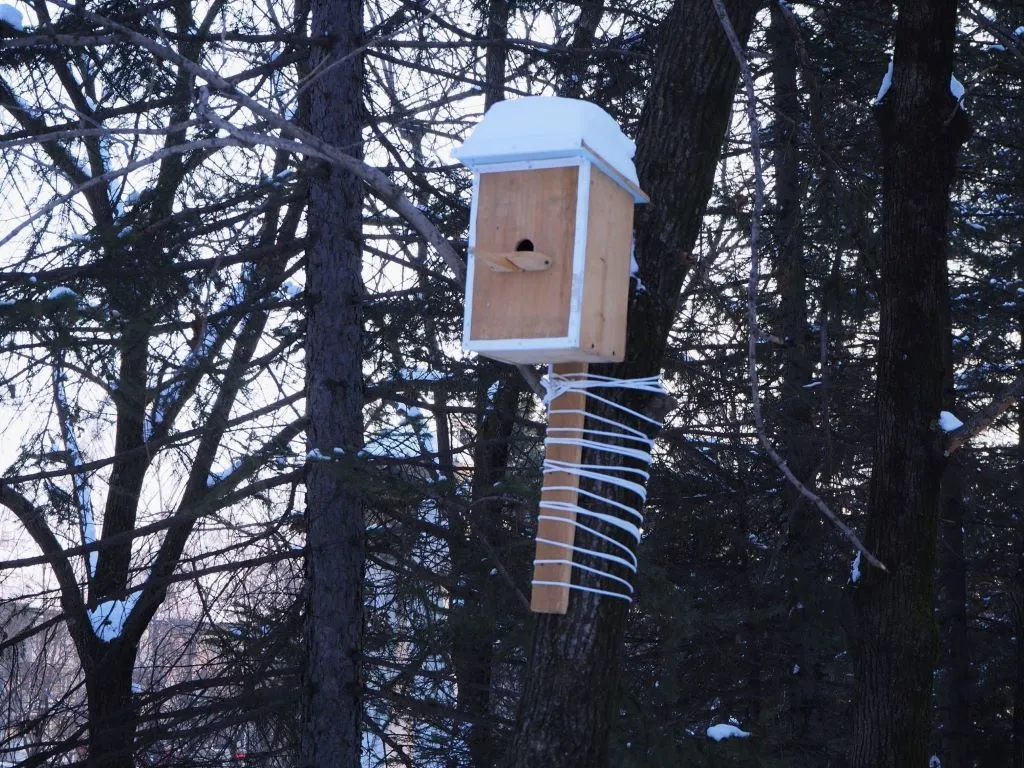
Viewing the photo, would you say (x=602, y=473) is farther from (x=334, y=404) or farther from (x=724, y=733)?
(x=334, y=404)

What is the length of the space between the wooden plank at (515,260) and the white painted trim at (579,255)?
75mm

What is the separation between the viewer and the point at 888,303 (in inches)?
179

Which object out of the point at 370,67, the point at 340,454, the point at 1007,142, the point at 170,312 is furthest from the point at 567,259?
the point at 1007,142

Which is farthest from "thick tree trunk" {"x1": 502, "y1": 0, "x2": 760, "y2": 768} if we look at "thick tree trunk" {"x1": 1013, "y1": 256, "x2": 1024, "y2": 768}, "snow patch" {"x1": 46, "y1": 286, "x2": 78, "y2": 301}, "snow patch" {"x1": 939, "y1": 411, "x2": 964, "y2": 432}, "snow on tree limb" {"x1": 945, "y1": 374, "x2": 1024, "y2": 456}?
"thick tree trunk" {"x1": 1013, "y1": 256, "x2": 1024, "y2": 768}

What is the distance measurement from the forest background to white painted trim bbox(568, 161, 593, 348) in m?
0.34

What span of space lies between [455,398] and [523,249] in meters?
→ 4.26

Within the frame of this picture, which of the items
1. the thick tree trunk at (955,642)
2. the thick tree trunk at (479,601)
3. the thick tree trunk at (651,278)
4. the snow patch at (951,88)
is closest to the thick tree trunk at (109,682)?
the thick tree trunk at (479,601)

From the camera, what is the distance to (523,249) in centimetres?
277

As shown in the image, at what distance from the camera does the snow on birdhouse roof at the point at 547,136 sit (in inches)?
103

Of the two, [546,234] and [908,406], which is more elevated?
[908,406]

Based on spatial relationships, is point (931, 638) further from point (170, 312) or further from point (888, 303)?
point (170, 312)

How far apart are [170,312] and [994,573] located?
7922mm

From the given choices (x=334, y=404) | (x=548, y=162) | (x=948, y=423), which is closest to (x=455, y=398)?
(x=334, y=404)

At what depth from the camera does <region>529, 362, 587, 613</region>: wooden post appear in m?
2.74
